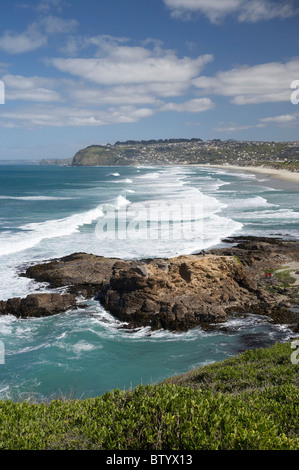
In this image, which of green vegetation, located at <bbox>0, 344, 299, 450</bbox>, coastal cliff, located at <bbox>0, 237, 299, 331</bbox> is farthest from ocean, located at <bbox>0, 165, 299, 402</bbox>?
green vegetation, located at <bbox>0, 344, 299, 450</bbox>

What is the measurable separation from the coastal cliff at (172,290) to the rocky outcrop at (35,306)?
5cm

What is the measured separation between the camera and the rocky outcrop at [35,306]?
18.0 meters

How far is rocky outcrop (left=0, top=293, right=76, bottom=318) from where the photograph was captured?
18.0m

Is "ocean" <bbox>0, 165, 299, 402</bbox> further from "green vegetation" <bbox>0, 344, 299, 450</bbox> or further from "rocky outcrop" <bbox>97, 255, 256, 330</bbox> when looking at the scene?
"green vegetation" <bbox>0, 344, 299, 450</bbox>

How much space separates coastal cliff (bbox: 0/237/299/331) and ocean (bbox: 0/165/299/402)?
678mm

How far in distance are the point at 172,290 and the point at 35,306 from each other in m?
6.76

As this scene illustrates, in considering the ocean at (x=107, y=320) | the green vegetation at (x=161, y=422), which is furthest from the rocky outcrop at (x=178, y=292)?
the green vegetation at (x=161, y=422)

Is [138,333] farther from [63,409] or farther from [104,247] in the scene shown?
[104,247]

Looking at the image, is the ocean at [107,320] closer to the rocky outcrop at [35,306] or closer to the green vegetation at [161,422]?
the rocky outcrop at [35,306]

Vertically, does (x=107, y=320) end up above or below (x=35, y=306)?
below

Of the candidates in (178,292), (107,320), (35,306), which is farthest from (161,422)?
(35,306)

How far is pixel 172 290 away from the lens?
736 inches

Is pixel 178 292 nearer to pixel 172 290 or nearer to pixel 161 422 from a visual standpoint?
pixel 172 290
